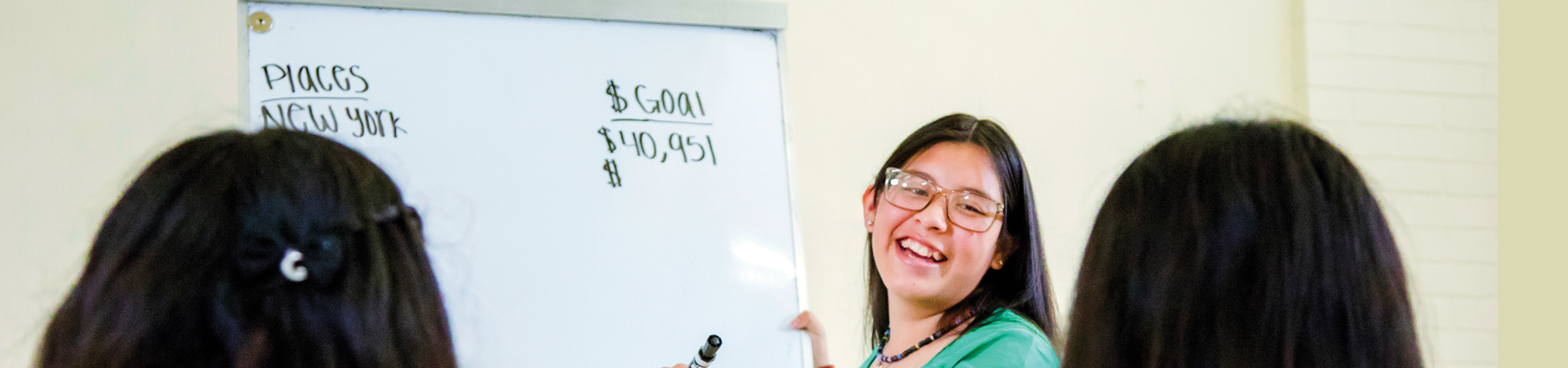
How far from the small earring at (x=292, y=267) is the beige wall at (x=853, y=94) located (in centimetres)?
114

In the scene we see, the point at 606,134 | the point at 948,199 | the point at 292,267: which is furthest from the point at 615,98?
the point at 292,267

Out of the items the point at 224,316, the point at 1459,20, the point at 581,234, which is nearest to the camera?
the point at 224,316

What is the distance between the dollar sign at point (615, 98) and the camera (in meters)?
1.84

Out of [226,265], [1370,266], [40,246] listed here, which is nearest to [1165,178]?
[1370,266]

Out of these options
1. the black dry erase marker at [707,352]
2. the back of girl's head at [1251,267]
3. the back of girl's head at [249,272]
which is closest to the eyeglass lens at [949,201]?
the black dry erase marker at [707,352]

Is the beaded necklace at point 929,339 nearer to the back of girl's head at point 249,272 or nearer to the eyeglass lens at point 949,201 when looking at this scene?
the eyeglass lens at point 949,201

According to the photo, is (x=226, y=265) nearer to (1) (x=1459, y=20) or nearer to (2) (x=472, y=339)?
(2) (x=472, y=339)

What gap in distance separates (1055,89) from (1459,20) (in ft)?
3.42

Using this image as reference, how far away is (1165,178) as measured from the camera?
2.84ft

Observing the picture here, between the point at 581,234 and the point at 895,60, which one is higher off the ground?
the point at 895,60

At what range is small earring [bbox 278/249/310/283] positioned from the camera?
2.45 ft

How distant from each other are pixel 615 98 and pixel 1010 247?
664 millimetres

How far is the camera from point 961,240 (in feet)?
5.13

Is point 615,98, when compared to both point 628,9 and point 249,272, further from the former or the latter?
point 249,272
